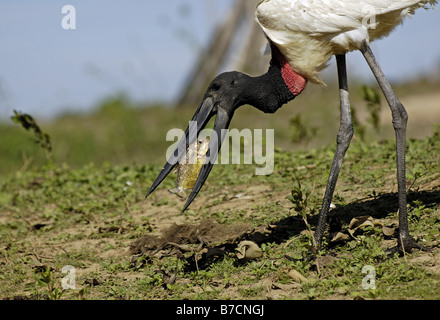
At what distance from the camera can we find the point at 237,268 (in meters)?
3.94

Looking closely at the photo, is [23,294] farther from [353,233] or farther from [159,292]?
[353,233]

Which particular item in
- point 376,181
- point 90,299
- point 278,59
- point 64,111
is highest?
point 64,111

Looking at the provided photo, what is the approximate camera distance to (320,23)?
12.3 ft

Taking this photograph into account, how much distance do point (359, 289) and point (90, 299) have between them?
61.9 inches

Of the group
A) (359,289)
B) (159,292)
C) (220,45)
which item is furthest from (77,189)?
(220,45)

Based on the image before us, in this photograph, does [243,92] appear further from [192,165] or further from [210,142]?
[192,165]

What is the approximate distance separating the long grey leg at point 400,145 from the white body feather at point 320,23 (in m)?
0.14

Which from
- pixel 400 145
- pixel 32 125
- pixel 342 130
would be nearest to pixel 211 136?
pixel 342 130

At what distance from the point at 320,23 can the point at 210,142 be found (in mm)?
974

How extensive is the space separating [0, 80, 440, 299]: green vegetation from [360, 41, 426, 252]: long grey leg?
0.13 metres

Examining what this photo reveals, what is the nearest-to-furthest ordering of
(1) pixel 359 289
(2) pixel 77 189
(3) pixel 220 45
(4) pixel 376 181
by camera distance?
(1) pixel 359 289 → (4) pixel 376 181 → (2) pixel 77 189 → (3) pixel 220 45

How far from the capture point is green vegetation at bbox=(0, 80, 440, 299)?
3621mm

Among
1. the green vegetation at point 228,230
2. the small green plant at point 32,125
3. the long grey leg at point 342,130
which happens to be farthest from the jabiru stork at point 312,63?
the small green plant at point 32,125

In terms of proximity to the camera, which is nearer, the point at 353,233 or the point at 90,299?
the point at 90,299
